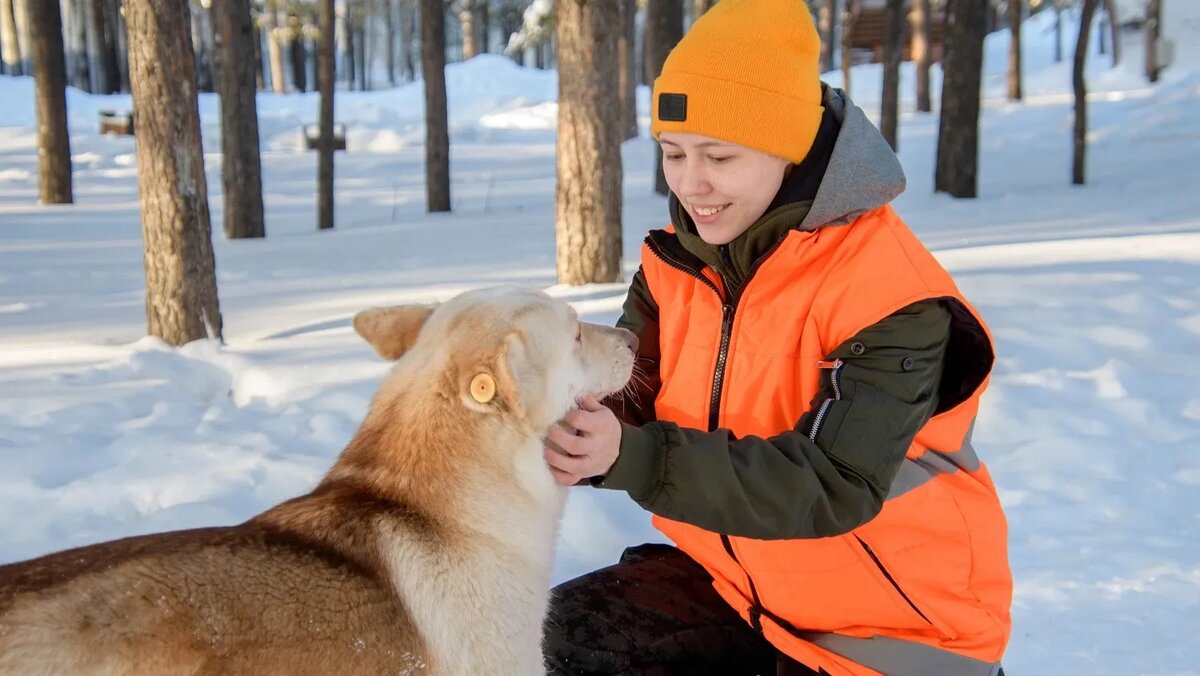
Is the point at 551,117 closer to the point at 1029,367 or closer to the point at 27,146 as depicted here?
the point at 27,146

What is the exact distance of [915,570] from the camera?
2.52m

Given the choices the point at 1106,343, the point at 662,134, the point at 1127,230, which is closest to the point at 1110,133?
the point at 1127,230

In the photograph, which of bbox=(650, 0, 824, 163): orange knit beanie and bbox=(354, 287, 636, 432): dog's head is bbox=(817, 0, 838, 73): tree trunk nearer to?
bbox=(650, 0, 824, 163): orange knit beanie

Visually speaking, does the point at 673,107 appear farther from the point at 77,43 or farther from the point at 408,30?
the point at 408,30

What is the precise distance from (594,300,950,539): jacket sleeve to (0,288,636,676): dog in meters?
0.28

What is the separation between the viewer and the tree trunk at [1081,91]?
14.7 m

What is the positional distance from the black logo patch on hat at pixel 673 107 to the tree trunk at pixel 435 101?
1376 centimetres

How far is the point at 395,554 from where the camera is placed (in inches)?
89.9

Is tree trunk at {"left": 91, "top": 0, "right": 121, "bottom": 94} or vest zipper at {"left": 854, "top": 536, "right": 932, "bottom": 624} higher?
tree trunk at {"left": 91, "top": 0, "right": 121, "bottom": 94}

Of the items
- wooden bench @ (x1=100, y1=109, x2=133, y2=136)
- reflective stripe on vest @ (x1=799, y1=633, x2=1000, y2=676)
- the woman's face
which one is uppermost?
wooden bench @ (x1=100, y1=109, x2=133, y2=136)

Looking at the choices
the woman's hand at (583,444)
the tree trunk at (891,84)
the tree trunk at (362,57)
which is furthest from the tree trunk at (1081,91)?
the tree trunk at (362,57)

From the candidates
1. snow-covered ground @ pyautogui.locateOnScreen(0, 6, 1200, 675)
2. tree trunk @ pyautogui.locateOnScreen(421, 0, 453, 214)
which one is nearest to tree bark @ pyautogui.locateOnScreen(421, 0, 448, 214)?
tree trunk @ pyautogui.locateOnScreen(421, 0, 453, 214)

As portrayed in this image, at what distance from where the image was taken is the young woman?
2344 millimetres

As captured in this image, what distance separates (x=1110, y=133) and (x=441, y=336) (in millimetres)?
20517
